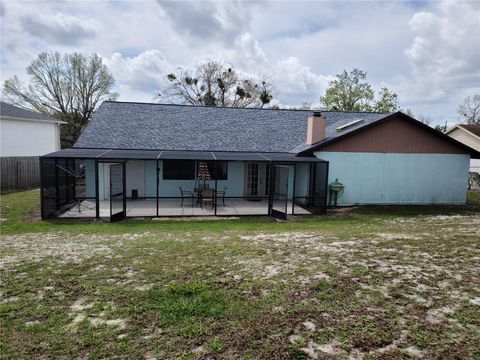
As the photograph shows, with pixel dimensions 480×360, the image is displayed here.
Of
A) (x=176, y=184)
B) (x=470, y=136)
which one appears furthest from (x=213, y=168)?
(x=470, y=136)

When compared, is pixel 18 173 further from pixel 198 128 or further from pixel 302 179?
pixel 302 179

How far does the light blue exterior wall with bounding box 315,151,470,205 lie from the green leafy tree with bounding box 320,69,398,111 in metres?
21.1

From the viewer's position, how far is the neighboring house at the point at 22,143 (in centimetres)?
1856

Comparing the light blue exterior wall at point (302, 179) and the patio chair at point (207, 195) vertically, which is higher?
the light blue exterior wall at point (302, 179)

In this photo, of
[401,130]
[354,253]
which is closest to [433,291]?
[354,253]

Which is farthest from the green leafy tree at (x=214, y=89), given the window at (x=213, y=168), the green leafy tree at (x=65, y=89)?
the window at (x=213, y=168)

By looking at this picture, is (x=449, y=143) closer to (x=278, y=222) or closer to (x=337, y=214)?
(x=337, y=214)

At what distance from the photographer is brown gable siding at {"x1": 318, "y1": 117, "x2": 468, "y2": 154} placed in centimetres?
1432

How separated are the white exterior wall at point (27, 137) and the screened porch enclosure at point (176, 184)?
7558 millimetres

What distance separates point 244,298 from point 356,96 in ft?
116

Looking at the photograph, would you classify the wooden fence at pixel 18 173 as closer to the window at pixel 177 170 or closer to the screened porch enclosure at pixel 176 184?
the screened porch enclosure at pixel 176 184

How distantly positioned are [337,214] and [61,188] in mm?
11076

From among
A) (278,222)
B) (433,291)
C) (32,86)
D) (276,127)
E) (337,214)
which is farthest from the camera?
(32,86)

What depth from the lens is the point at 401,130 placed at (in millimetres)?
14719
